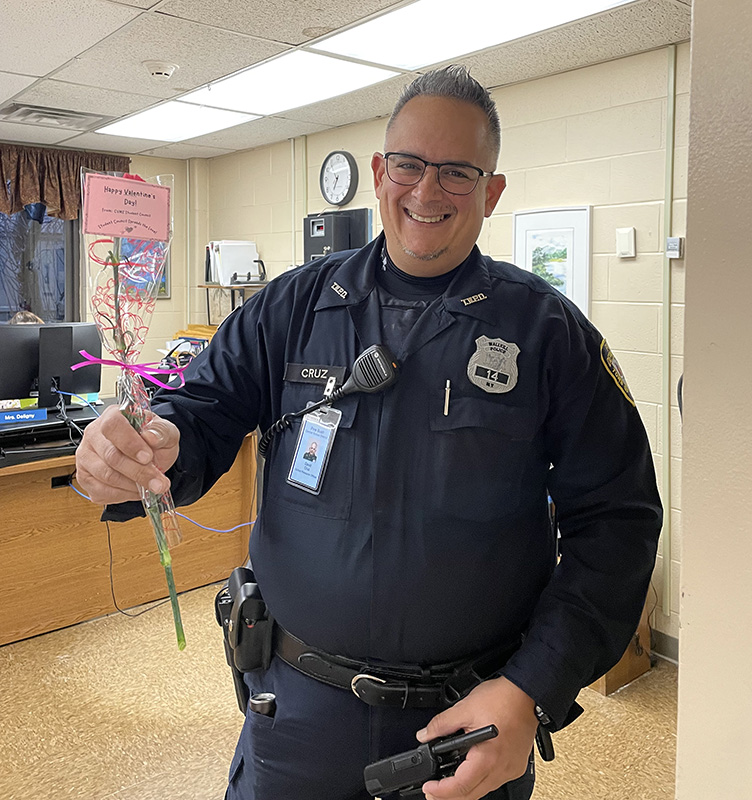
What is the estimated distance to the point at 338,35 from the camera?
297 centimetres

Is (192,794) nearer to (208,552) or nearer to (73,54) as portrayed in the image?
(208,552)

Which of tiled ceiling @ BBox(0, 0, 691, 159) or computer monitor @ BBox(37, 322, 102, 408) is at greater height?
tiled ceiling @ BBox(0, 0, 691, 159)

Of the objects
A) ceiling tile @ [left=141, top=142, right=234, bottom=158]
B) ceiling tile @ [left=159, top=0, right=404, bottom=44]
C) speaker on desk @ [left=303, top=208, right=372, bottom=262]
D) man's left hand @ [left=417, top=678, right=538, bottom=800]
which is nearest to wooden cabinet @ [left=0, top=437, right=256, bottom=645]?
speaker on desk @ [left=303, top=208, right=372, bottom=262]

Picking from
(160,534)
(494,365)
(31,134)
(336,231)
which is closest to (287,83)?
(336,231)

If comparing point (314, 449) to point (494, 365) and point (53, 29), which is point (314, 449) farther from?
point (53, 29)

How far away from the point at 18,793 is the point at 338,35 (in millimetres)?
2864

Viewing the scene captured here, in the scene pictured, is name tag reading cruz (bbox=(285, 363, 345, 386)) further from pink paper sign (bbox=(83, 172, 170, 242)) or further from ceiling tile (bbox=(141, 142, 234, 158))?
ceiling tile (bbox=(141, 142, 234, 158))

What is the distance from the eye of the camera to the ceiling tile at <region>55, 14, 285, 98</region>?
2.96 m

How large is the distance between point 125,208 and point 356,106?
3439mm

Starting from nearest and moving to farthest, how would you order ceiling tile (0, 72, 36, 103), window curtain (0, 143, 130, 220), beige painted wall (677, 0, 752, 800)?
beige painted wall (677, 0, 752, 800)
ceiling tile (0, 72, 36, 103)
window curtain (0, 143, 130, 220)

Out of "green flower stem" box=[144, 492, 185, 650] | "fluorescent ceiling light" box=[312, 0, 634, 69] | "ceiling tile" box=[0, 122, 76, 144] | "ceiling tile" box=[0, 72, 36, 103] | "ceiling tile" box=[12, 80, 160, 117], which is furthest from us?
"ceiling tile" box=[0, 122, 76, 144]

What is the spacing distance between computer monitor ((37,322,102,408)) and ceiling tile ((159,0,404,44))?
1349 millimetres

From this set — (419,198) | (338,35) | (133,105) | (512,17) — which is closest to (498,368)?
(419,198)

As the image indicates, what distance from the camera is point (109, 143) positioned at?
529 cm
